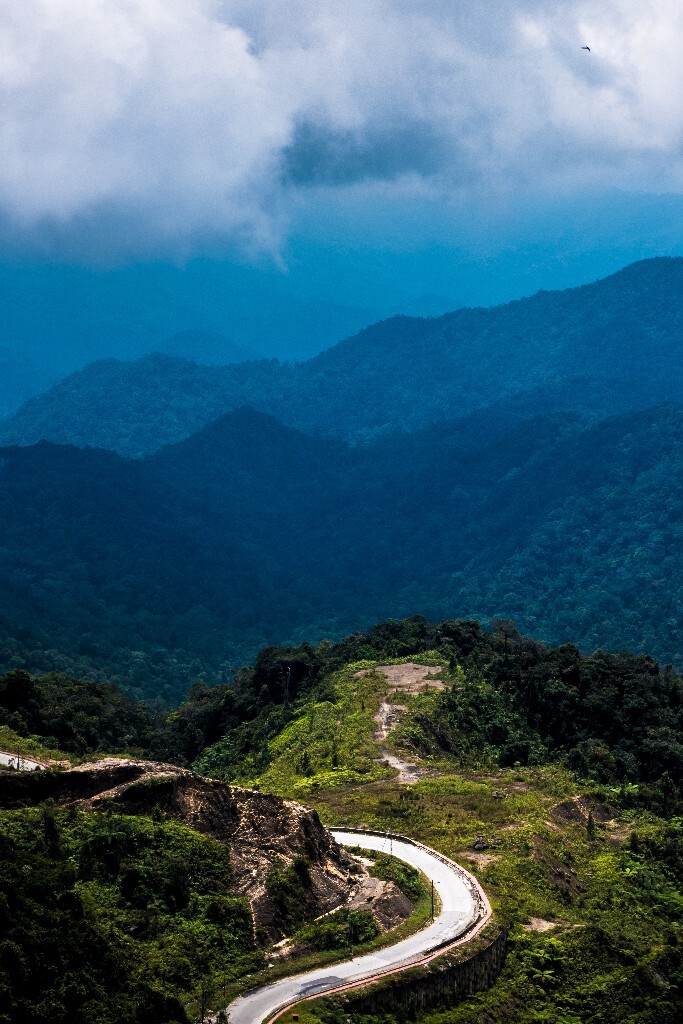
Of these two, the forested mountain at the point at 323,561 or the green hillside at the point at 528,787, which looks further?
the forested mountain at the point at 323,561

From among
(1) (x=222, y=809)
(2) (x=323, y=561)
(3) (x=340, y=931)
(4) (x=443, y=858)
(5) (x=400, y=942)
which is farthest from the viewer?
(2) (x=323, y=561)

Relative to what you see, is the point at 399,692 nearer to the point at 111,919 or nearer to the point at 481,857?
the point at 481,857

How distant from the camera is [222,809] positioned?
96.4 ft

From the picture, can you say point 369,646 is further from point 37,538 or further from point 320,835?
point 37,538

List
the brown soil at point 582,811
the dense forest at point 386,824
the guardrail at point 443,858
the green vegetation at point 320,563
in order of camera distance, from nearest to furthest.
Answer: the dense forest at point 386,824 < the guardrail at point 443,858 < the brown soil at point 582,811 < the green vegetation at point 320,563

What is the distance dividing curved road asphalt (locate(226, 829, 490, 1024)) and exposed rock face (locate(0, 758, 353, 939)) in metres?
2.44

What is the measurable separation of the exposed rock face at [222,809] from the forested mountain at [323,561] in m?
78.9

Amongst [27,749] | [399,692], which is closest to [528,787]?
[399,692]

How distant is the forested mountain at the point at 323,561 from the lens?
127375mm

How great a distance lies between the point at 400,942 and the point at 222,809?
6.18 m

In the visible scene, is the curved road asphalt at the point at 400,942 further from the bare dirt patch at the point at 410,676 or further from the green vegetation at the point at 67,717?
the bare dirt patch at the point at 410,676

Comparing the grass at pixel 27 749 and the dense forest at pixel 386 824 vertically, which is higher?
the grass at pixel 27 749

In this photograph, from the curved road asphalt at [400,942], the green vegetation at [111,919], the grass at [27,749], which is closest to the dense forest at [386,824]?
the green vegetation at [111,919]

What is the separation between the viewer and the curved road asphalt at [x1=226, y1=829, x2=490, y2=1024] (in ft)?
73.8
